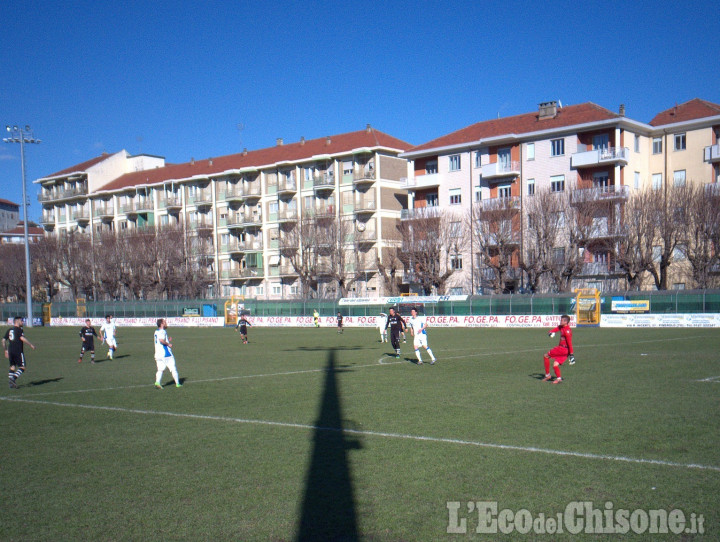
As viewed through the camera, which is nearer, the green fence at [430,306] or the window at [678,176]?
the green fence at [430,306]

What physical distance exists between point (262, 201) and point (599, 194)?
130 ft

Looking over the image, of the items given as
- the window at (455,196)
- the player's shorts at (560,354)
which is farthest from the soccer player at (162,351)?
the window at (455,196)

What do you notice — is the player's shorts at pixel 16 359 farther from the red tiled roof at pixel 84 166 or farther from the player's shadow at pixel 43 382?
the red tiled roof at pixel 84 166

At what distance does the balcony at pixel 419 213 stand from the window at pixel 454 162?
471 centimetres

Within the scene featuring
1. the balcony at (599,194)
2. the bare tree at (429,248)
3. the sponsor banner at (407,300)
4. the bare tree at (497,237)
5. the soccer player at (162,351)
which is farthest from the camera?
the bare tree at (429,248)

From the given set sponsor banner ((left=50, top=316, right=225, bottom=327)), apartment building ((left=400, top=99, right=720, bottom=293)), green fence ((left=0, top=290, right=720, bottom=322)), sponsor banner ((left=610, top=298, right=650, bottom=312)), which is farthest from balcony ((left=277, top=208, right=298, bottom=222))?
sponsor banner ((left=610, top=298, right=650, bottom=312))

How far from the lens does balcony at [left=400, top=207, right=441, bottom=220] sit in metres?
60.5

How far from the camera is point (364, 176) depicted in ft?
223

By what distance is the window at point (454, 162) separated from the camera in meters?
63.4

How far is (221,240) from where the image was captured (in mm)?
78938

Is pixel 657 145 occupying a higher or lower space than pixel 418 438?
higher

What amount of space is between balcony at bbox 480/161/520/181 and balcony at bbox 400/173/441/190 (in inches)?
220

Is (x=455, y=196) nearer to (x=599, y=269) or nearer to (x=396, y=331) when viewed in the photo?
(x=599, y=269)

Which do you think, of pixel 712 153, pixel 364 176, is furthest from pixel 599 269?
pixel 364 176
